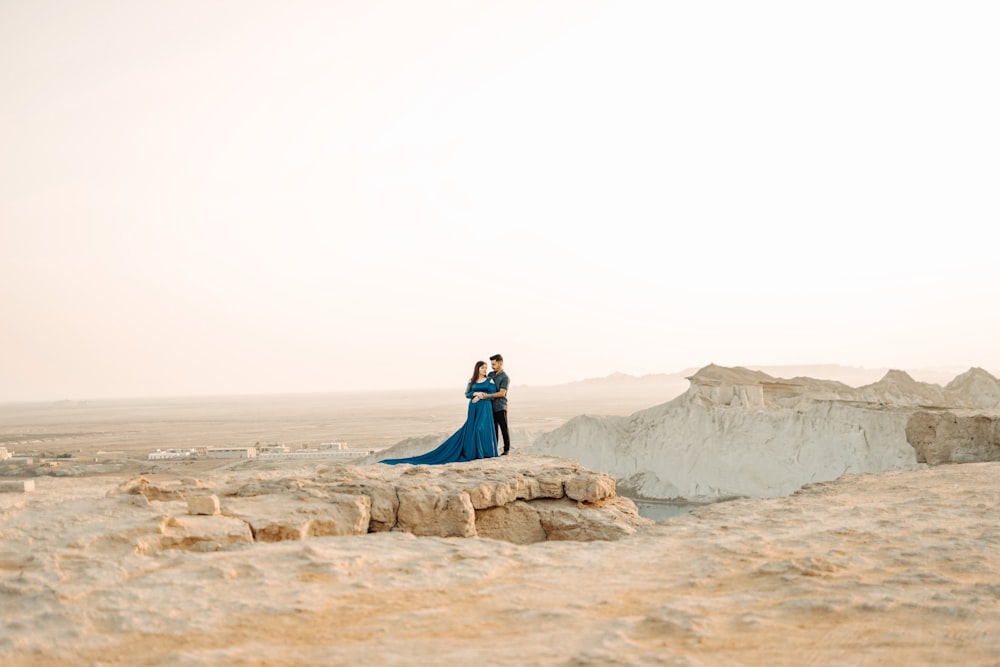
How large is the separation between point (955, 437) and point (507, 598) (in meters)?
12.9

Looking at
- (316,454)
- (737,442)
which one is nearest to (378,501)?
(737,442)

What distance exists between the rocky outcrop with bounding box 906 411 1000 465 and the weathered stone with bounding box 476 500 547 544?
9385 millimetres

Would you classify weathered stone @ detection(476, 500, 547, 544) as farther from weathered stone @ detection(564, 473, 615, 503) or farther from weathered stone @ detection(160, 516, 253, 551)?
weathered stone @ detection(160, 516, 253, 551)

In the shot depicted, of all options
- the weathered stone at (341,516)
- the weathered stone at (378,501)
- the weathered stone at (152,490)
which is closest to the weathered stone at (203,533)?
the weathered stone at (341,516)

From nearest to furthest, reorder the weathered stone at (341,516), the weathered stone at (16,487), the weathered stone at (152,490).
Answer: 1. the weathered stone at (341,516)
2. the weathered stone at (152,490)
3. the weathered stone at (16,487)

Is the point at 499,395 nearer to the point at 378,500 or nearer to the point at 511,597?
the point at 378,500

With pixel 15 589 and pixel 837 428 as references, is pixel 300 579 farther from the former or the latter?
pixel 837 428

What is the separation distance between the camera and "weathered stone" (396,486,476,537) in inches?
265

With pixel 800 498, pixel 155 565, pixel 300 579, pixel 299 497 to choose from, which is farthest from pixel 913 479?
pixel 155 565

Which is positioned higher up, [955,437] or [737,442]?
[955,437]

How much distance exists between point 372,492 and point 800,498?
4457 mm

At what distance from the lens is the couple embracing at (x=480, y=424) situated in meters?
10.3

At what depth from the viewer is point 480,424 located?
10367 millimetres

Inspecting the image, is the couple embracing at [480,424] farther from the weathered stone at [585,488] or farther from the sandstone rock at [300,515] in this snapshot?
the sandstone rock at [300,515]
